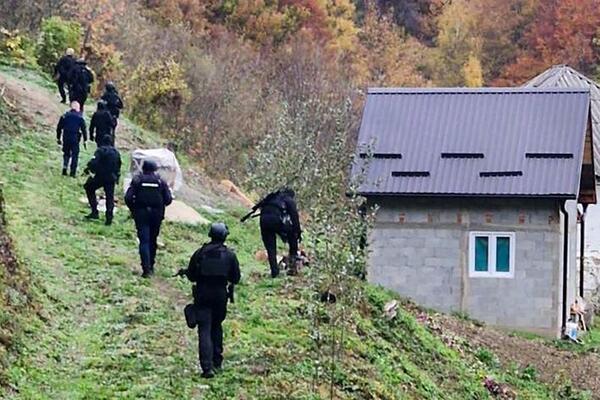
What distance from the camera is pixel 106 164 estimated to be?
20547 mm

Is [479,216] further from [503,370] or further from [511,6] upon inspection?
[511,6]

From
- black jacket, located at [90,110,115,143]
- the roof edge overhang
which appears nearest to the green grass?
the roof edge overhang

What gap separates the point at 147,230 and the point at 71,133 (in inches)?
260

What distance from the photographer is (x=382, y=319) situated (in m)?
19.0

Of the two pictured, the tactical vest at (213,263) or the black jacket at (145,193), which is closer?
the tactical vest at (213,263)

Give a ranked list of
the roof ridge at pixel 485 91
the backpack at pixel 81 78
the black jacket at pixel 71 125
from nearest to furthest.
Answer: the black jacket at pixel 71 125, the backpack at pixel 81 78, the roof ridge at pixel 485 91

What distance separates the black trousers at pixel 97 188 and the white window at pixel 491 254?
343 inches

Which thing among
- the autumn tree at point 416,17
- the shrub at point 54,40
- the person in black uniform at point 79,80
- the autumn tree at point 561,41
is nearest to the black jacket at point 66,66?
the person in black uniform at point 79,80

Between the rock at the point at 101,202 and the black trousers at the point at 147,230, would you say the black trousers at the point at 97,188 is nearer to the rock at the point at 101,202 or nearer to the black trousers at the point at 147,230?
the rock at the point at 101,202

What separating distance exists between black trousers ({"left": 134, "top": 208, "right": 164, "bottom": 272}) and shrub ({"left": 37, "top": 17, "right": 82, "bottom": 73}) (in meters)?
18.8

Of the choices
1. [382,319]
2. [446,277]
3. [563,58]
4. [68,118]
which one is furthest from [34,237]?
[563,58]

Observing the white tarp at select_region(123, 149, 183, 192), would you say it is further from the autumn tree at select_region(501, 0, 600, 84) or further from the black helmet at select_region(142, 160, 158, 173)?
the autumn tree at select_region(501, 0, 600, 84)

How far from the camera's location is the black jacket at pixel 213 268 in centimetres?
1303

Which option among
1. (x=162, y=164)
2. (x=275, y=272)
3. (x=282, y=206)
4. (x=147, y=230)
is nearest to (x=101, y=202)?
(x=162, y=164)
